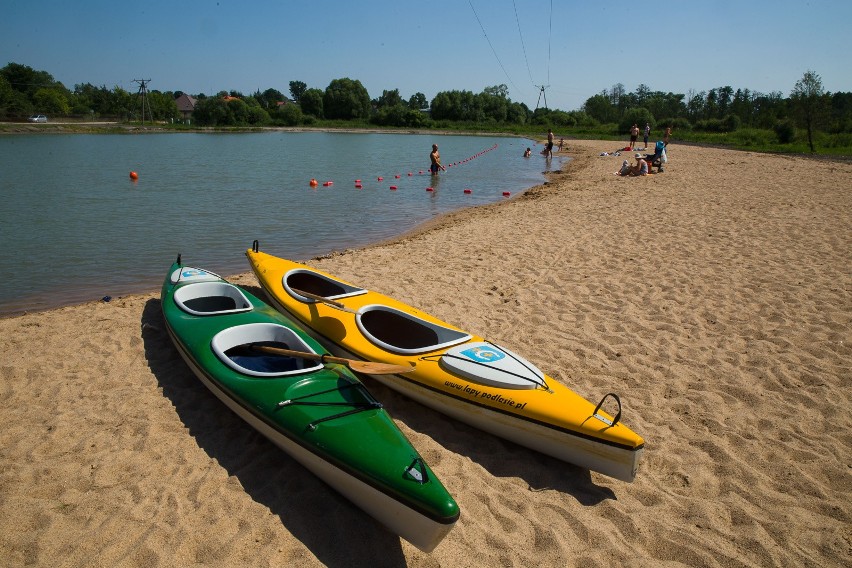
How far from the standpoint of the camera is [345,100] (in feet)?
293

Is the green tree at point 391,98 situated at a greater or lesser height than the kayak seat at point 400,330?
greater

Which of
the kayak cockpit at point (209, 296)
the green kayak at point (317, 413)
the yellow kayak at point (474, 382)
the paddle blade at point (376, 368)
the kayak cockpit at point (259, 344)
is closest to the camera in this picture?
the green kayak at point (317, 413)

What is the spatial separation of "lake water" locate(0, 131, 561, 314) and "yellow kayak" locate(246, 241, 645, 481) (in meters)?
5.02

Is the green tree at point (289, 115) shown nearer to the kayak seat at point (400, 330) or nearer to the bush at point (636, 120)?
the bush at point (636, 120)

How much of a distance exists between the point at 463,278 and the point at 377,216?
7.40 m

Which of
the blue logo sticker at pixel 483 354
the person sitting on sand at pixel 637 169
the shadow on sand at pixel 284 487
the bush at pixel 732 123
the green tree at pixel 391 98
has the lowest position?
the shadow on sand at pixel 284 487

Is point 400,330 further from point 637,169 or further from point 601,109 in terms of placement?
point 601,109

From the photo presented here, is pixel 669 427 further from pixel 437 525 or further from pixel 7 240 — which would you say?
pixel 7 240

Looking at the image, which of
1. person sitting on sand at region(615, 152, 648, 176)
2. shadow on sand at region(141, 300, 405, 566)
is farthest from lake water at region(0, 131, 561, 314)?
shadow on sand at region(141, 300, 405, 566)

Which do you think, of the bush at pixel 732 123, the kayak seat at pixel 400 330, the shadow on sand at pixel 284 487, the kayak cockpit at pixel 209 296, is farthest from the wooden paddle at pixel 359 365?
the bush at pixel 732 123

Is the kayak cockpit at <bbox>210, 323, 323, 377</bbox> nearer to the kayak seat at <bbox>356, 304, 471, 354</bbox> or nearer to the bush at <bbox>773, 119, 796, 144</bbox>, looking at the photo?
the kayak seat at <bbox>356, 304, 471, 354</bbox>

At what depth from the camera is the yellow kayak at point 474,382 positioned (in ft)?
11.6

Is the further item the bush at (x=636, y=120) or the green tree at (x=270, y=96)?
the green tree at (x=270, y=96)

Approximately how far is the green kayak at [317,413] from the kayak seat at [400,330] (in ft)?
2.37
